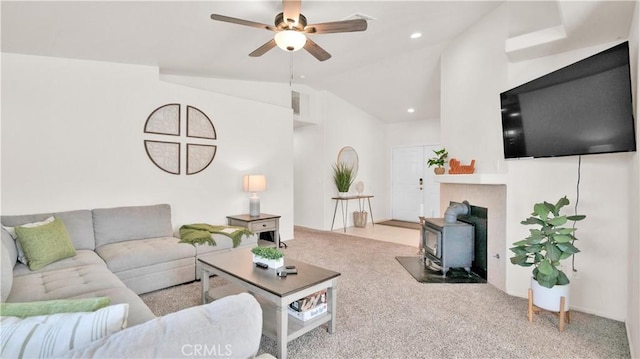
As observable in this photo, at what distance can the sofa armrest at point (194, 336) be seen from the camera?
0.83 m

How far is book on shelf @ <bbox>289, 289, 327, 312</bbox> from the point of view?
86.8 inches

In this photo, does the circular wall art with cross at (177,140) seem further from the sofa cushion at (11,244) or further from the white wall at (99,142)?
the sofa cushion at (11,244)

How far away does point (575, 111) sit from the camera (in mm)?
2291

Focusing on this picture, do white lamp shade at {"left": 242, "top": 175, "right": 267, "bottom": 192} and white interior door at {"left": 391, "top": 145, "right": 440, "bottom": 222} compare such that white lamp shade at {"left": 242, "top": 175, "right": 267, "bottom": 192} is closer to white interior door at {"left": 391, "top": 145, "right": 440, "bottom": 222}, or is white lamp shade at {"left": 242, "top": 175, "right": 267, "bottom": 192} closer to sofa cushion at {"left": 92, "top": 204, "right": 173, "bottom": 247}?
sofa cushion at {"left": 92, "top": 204, "right": 173, "bottom": 247}

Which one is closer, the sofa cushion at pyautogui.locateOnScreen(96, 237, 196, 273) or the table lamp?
the sofa cushion at pyautogui.locateOnScreen(96, 237, 196, 273)

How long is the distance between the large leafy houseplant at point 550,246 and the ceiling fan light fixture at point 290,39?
2357 mm

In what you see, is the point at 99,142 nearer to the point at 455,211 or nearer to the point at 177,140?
the point at 177,140

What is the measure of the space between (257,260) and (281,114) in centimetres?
335

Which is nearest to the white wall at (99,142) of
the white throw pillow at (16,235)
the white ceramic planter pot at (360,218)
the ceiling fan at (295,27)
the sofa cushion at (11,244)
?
the white throw pillow at (16,235)

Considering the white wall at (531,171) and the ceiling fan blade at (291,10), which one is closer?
the ceiling fan blade at (291,10)

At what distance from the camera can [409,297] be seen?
2951mm

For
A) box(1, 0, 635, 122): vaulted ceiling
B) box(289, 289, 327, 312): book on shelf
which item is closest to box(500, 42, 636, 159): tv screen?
box(1, 0, 635, 122): vaulted ceiling

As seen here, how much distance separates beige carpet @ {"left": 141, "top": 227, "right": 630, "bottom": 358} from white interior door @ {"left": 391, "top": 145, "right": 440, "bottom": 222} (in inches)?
148

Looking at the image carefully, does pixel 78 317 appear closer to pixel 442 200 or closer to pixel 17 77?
pixel 17 77
